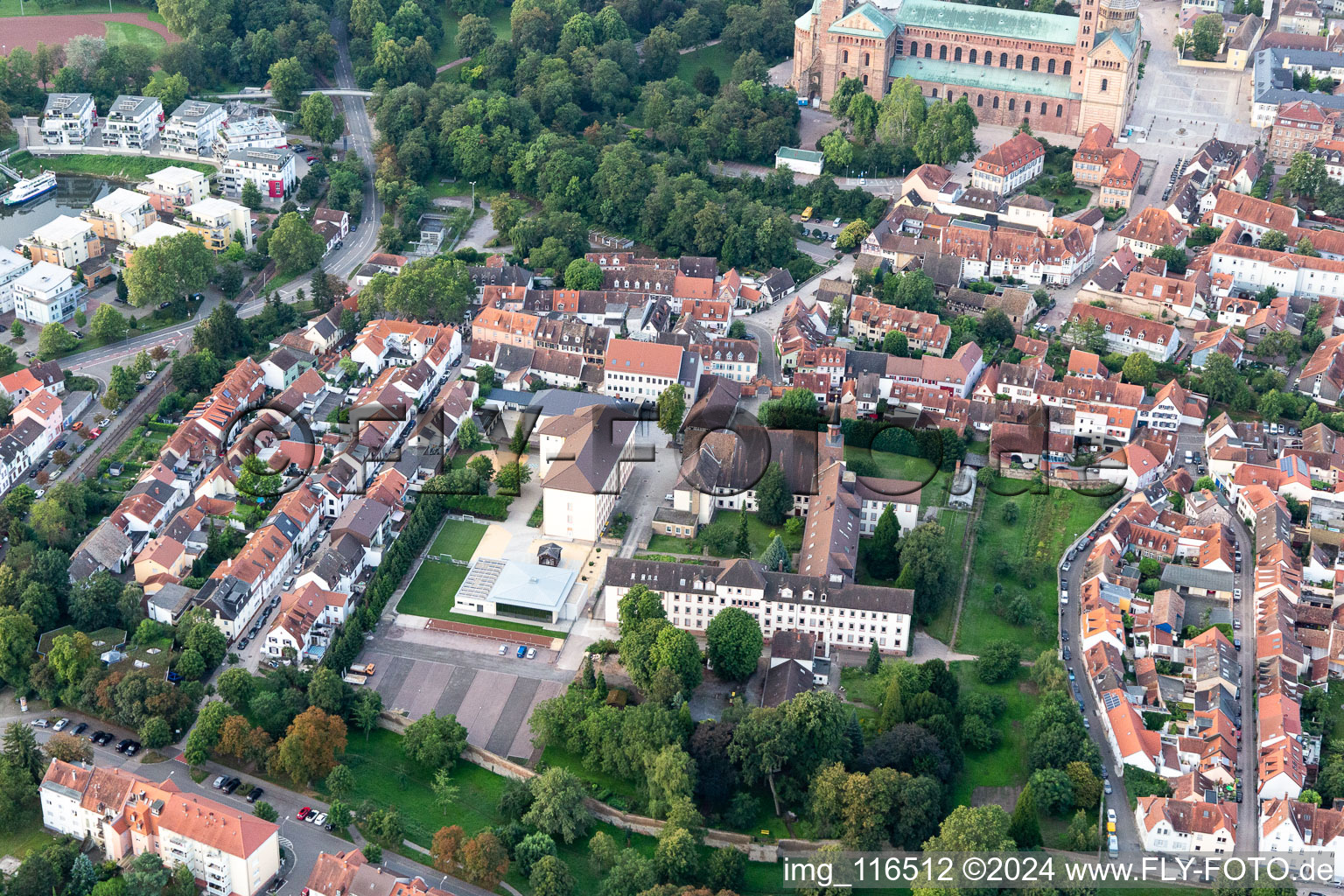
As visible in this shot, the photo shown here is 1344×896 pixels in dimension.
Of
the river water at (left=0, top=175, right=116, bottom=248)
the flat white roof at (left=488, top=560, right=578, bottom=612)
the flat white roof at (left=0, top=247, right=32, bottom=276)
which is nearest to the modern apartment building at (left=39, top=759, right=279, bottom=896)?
the flat white roof at (left=488, top=560, right=578, bottom=612)

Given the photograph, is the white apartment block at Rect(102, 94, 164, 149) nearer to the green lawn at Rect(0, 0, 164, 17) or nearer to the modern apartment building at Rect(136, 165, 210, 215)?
the modern apartment building at Rect(136, 165, 210, 215)

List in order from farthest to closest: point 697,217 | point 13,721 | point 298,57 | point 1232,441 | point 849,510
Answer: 1. point 298,57
2. point 697,217
3. point 1232,441
4. point 849,510
5. point 13,721

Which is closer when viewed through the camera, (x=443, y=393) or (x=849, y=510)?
(x=849, y=510)

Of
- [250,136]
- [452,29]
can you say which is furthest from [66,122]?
[452,29]

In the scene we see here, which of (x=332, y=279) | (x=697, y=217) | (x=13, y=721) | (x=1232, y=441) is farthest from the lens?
(x=697, y=217)

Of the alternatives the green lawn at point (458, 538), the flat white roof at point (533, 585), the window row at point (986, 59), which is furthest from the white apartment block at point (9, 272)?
the window row at point (986, 59)

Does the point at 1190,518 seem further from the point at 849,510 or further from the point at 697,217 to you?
the point at 697,217

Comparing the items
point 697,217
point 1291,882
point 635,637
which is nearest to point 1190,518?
point 1291,882
